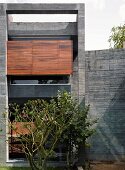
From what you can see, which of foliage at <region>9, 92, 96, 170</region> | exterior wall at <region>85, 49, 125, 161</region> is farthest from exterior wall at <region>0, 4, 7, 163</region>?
exterior wall at <region>85, 49, 125, 161</region>

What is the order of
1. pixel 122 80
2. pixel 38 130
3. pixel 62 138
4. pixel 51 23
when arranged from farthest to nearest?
pixel 51 23
pixel 122 80
pixel 62 138
pixel 38 130

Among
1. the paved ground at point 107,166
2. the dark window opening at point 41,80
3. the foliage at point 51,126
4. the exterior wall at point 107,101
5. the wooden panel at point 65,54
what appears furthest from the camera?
the dark window opening at point 41,80

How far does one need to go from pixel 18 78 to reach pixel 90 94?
2926mm

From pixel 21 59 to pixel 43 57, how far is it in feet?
2.77

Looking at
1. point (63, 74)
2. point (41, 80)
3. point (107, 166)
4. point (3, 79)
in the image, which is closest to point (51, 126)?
point (63, 74)

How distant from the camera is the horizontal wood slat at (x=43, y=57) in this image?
1479cm

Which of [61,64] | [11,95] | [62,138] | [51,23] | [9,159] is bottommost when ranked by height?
[9,159]

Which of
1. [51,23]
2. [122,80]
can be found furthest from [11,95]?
[122,80]

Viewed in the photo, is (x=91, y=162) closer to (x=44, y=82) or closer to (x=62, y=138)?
(x=62, y=138)

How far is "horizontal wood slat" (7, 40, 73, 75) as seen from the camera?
14.8 m

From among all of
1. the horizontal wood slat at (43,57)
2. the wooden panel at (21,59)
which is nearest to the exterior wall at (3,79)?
the wooden panel at (21,59)

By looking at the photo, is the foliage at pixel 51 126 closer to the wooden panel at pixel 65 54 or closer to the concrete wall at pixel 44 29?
the wooden panel at pixel 65 54

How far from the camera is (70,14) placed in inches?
604

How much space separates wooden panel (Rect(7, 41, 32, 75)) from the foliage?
1862mm
